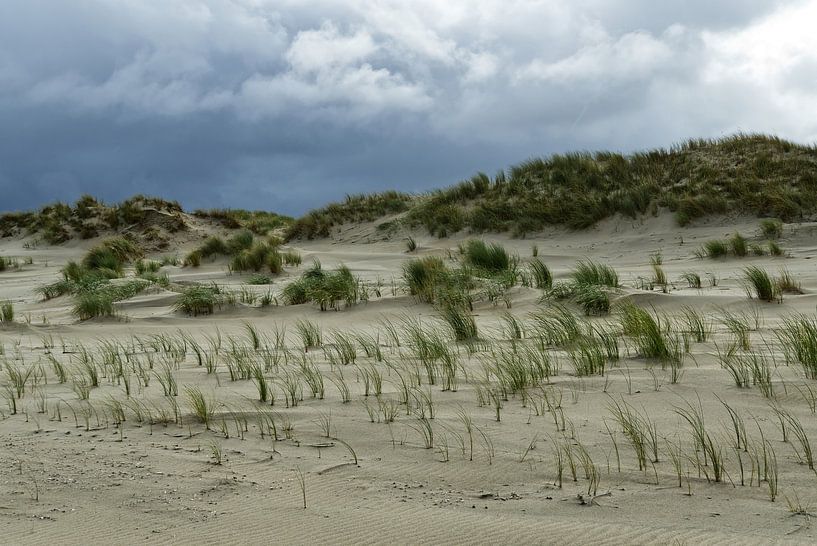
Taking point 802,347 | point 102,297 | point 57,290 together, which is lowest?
point 802,347

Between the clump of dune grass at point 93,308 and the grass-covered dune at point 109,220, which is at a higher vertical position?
the grass-covered dune at point 109,220

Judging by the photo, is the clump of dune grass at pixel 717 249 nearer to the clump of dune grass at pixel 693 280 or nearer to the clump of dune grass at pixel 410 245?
the clump of dune grass at pixel 693 280

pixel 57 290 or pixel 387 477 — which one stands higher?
pixel 57 290

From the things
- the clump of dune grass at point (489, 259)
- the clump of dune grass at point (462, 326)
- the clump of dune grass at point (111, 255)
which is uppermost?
the clump of dune grass at point (111, 255)

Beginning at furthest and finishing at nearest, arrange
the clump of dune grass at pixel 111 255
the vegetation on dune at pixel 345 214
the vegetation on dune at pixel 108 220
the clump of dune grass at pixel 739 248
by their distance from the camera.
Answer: the vegetation on dune at pixel 108 220, the vegetation on dune at pixel 345 214, the clump of dune grass at pixel 111 255, the clump of dune grass at pixel 739 248

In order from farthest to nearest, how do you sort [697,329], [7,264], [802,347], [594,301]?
[7,264]
[594,301]
[697,329]
[802,347]

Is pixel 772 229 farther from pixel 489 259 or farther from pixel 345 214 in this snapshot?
pixel 345 214

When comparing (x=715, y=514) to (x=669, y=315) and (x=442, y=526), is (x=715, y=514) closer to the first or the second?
(x=442, y=526)

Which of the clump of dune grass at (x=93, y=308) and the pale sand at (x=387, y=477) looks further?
the clump of dune grass at (x=93, y=308)

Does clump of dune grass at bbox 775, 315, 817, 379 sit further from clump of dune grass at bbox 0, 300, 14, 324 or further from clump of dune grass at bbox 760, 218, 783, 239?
clump of dune grass at bbox 760, 218, 783, 239

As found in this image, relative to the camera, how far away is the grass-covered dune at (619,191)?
17703 millimetres

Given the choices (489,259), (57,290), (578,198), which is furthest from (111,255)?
(578,198)

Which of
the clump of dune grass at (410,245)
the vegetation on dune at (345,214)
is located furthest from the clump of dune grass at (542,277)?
the vegetation on dune at (345,214)

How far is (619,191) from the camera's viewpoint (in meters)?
19.4
